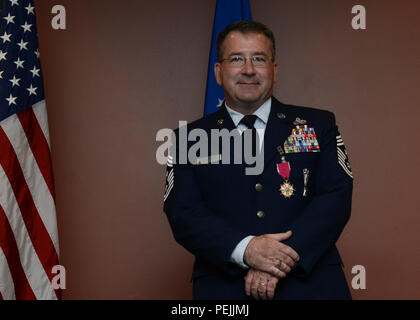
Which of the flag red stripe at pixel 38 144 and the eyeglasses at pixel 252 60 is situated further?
the flag red stripe at pixel 38 144

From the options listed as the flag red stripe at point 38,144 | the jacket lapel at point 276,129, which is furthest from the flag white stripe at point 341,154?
the flag red stripe at point 38,144

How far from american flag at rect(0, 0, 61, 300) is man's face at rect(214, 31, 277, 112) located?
1156 millimetres

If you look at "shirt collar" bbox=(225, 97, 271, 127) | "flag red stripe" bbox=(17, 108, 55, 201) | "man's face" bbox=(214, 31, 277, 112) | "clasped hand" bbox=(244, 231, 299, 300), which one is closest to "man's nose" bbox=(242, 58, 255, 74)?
"man's face" bbox=(214, 31, 277, 112)

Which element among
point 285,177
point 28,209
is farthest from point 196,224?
point 28,209

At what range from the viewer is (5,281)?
242 centimetres

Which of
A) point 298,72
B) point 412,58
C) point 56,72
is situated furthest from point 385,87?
point 56,72

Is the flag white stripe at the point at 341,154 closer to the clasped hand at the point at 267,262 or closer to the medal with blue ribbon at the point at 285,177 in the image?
the medal with blue ribbon at the point at 285,177

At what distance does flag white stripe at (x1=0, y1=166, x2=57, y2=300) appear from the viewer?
2.44 metres

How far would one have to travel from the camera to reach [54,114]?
2.98 meters

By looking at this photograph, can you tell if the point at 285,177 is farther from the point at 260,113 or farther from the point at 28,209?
the point at 28,209

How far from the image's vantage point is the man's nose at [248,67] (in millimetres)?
1811

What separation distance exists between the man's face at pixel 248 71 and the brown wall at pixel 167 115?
1.20 metres
